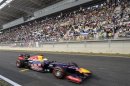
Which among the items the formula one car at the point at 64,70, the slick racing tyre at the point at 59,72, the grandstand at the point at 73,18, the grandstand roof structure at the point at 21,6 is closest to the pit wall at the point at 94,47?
the grandstand at the point at 73,18

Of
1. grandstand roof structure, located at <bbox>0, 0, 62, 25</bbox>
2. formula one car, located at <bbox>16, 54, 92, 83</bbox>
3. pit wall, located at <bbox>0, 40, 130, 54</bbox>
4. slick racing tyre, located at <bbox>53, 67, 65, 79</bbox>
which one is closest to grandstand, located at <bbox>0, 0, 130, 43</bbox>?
grandstand roof structure, located at <bbox>0, 0, 62, 25</bbox>

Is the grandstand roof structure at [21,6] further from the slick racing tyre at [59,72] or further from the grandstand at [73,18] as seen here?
the slick racing tyre at [59,72]

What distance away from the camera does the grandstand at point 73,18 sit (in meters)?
19.2

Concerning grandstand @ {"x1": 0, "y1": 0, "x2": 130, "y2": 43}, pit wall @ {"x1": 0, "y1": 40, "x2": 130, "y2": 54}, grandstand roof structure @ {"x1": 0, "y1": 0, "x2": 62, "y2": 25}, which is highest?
grandstand roof structure @ {"x1": 0, "y1": 0, "x2": 62, "y2": 25}

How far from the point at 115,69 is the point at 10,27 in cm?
5592

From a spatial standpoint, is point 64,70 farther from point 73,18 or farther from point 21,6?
point 21,6

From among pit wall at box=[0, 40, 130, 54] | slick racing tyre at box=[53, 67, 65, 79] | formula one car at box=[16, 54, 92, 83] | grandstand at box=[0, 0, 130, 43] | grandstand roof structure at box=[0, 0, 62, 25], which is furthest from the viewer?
grandstand roof structure at box=[0, 0, 62, 25]

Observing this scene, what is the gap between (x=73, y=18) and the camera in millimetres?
30094

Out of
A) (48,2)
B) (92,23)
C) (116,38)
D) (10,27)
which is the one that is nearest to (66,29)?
(92,23)

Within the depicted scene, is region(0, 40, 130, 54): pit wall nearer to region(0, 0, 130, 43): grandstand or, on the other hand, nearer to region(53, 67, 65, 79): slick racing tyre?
region(0, 0, 130, 43): grandstand

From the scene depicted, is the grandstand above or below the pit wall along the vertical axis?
above

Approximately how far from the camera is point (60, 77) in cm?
959

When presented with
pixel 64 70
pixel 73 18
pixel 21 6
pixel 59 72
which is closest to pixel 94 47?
pixel 59 72

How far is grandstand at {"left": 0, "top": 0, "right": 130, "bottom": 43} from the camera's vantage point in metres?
19.2
